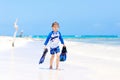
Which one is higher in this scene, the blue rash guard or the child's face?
the child's face

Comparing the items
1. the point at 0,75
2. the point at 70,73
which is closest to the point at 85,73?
the point at 70,73

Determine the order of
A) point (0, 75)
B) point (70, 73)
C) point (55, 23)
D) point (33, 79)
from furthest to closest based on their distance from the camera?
point (55, 23), point (70, 73), point (0, 75), point (33, 79)

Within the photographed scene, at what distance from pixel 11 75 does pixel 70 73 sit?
148cm

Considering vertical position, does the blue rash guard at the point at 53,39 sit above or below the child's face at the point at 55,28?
below

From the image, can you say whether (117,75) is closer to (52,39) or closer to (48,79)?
(48,79)

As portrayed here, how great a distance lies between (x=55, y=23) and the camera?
10.3 meters

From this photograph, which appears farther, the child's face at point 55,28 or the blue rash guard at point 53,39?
the blue rash guard at point 53,39

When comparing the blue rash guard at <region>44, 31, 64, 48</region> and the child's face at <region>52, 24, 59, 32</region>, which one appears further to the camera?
the blue rash guard at <region>44, 31, 64, 48</region>

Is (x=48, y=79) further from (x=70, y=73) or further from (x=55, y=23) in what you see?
(x=55, y=23)

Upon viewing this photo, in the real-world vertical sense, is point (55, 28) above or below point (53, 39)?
above

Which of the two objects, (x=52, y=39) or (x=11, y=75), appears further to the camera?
(x=52, y=39)

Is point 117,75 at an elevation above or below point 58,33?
below

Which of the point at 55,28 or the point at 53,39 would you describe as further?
the point at 53,39

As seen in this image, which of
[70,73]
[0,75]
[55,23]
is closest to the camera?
[0,75]
